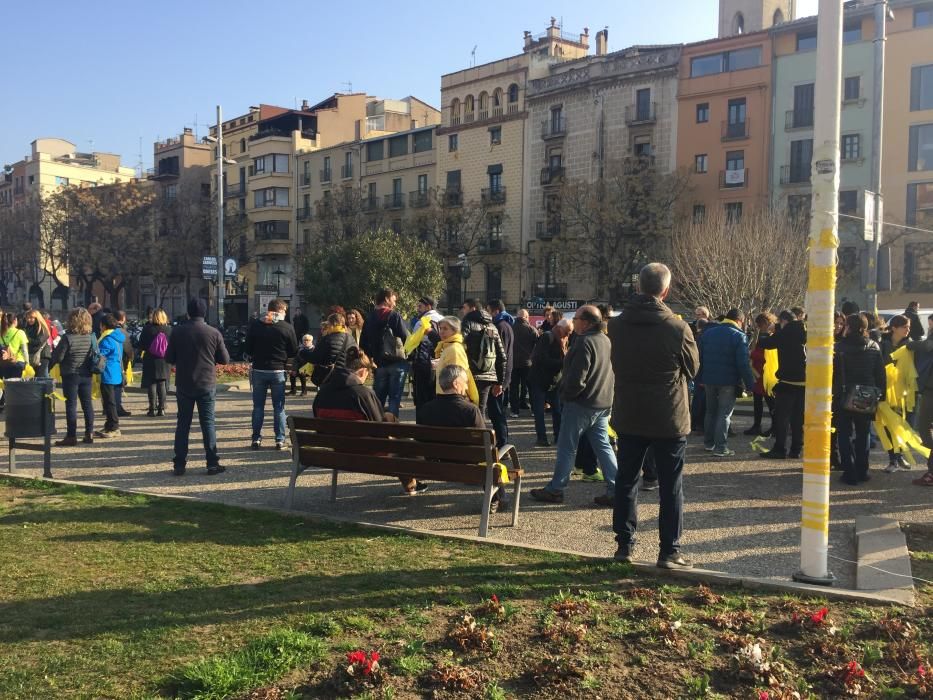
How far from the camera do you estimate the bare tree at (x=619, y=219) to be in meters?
43.1

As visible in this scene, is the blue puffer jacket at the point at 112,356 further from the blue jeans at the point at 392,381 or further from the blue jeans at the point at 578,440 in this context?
the blue jeans at the point at 578,440

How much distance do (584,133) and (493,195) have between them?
304 inches

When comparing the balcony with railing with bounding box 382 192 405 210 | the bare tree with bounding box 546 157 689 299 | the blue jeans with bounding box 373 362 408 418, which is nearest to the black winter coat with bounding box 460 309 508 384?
the blue jeans with bounding box 373 362 408 418

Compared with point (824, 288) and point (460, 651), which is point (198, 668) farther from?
point (824, 288)

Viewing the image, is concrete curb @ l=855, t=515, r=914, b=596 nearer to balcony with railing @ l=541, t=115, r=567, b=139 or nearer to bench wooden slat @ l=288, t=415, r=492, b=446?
bench wooden slat @ l=288, t=415, r=492, b=446

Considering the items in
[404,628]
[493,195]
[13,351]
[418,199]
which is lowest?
[404,628]

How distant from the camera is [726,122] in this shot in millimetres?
44250

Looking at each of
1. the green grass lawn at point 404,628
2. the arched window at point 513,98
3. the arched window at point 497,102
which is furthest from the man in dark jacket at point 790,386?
the arched window at point 497,102

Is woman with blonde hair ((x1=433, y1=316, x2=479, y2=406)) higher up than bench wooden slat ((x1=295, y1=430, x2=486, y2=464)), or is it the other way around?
woman with blonde hair ((x1=433, y1=316, x2=479, y2=406))

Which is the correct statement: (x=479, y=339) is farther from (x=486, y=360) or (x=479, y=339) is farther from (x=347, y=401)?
(x=347, y=401)

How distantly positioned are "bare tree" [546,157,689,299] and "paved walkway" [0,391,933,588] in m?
33.7

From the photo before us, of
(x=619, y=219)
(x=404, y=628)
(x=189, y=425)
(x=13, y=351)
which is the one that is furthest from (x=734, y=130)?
(x=404, y=628)

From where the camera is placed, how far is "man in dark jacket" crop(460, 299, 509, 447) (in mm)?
9109

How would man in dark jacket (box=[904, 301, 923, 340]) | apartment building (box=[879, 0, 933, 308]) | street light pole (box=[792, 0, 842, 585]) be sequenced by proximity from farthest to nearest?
1. apartment building (box=[879, 0, 933, 308])
2. man in dark jacket (box=[904, 301, 923, 340])
3. street light pole (box=[792, 0, 842, 585])
